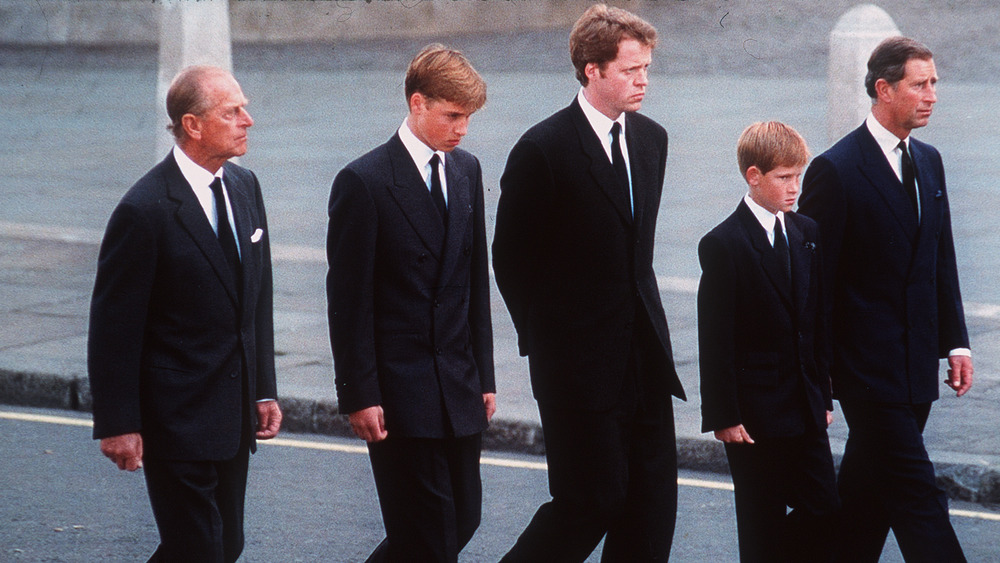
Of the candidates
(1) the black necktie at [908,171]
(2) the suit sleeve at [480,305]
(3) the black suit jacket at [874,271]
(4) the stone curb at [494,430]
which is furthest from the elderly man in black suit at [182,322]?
(4) the stone curb at [494,430]

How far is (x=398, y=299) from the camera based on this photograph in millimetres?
4090

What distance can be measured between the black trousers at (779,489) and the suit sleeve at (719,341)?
0.13 m

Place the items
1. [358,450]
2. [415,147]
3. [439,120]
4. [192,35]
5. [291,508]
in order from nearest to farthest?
[439,120]
[415,147]
[291,508]
[358,450]
[192,35]

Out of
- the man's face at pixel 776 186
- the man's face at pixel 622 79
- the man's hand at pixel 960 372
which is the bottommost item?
the man's hand at pixel 960 372

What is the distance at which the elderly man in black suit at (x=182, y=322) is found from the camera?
383 cm

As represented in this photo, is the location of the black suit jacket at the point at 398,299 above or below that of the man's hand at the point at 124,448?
above

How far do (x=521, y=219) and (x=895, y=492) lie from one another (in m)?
1.35

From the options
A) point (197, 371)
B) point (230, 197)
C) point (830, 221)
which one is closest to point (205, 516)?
point (197, 371)

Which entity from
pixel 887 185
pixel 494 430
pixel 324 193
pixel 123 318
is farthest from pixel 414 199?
pixel 324 193

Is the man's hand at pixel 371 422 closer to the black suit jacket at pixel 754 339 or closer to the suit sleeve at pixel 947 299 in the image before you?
the black suit jacket at pixel 754 339

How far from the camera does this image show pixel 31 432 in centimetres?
738

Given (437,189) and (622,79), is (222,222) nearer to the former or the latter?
(437,189)

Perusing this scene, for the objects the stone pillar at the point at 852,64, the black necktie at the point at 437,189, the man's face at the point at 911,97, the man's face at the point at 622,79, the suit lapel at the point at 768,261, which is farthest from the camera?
the stone pillar at the point at 852,64

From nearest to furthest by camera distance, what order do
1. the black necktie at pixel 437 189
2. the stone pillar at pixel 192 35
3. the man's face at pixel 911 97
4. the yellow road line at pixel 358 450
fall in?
the black necktie at pixel 437 189 < the man's face at pixel 911 97 < the yellow road line at pixel 358 450 < the stone pillar at pixel 192 35
